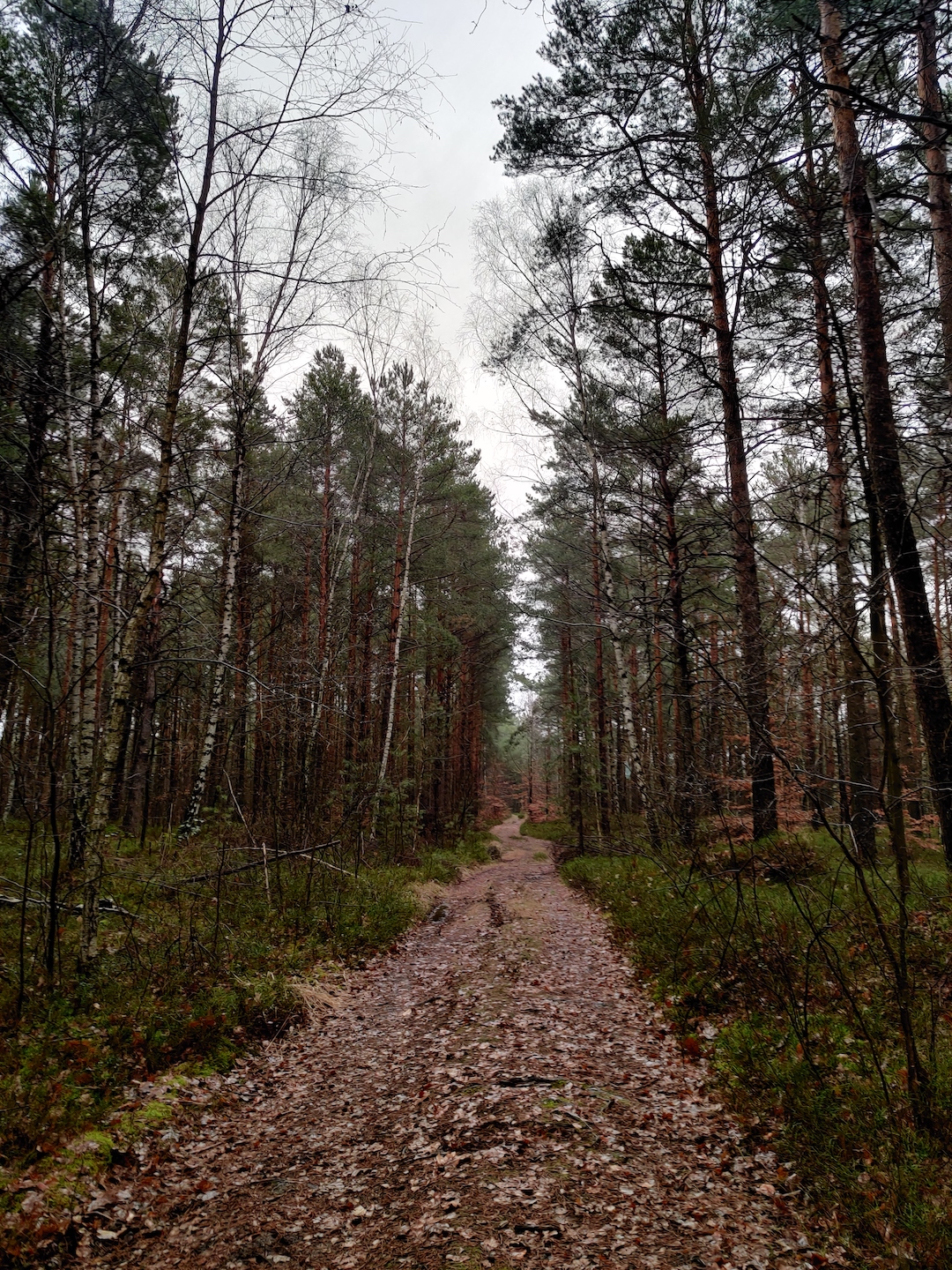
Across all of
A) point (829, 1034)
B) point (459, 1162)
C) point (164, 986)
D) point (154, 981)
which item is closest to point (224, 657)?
point (154, 981)

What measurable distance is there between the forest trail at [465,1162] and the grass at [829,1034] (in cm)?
29

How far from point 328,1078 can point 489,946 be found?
3.82 meters

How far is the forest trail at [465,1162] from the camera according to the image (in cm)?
296

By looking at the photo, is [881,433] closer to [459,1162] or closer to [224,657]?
[459,1162]

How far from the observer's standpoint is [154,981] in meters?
5.57

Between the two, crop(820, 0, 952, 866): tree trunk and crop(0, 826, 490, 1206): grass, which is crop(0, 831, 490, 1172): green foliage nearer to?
crop(0, 826, 490, 1206): grass

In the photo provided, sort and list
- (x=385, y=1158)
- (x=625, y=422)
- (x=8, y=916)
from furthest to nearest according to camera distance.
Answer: (x=625, y=422), (x=8, y=916), (x=385, y=1158)

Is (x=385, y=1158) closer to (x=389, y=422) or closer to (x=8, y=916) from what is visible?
(x=8, y=916)

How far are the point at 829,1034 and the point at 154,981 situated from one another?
5665mm

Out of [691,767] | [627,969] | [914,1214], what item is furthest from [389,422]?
[914,1214]

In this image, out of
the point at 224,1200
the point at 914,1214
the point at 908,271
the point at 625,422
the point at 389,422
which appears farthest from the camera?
the point at 389,422

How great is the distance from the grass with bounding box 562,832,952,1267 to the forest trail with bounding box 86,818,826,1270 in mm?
290

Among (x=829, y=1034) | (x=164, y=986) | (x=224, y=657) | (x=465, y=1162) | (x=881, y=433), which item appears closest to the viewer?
(x=465, y=1162)

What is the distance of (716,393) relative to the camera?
10383 mm
